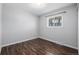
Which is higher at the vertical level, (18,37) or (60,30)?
(60,30)

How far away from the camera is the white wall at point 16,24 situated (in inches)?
41.3

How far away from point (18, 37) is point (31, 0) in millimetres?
651

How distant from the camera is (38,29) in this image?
1241 mm

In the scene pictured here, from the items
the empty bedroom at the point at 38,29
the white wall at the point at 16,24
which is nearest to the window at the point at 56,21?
the empty bedroom at the point at 38,29

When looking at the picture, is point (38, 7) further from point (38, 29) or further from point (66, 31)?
point (66, 31)

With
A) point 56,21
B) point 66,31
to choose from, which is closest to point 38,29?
point 56,21

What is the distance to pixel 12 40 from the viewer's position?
3.65 feet

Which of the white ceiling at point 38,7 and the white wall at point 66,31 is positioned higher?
the white ceiling at point 38,7

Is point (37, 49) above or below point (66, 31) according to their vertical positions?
below

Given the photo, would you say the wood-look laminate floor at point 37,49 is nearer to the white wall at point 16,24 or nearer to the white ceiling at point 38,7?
the white wall at point 16,24

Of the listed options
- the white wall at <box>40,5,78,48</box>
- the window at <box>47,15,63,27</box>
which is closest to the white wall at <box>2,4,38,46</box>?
the white wall at <box>40,5,78,48</box>

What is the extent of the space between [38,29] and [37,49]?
1.18 ft

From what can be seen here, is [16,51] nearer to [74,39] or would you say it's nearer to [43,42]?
[43,42]
